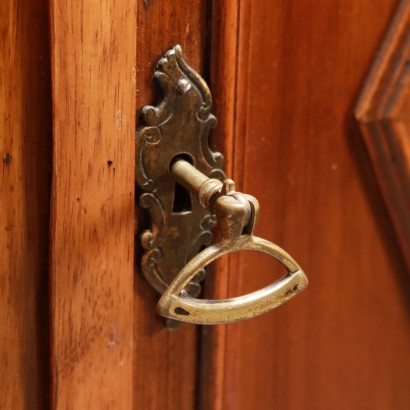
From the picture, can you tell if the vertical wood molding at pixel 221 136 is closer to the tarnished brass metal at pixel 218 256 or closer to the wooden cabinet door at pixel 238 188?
the wooden cabinet door at pixel 238 188

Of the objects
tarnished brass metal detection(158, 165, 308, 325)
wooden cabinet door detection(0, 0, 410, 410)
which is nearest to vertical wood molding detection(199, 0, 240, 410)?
wooden cabinet door detection(0, 0, 410, 410)

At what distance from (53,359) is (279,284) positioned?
192mm

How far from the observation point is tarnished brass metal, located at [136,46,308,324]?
46 cm

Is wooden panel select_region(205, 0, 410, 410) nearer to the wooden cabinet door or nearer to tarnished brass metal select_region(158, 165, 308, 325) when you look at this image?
the wooden cabinet door

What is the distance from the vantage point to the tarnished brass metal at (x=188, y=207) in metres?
0.46

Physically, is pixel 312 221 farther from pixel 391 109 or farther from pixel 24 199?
pixel 24 199

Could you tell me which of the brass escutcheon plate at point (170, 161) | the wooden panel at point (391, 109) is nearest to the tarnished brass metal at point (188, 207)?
the brass escutcheon plate at point (170, 161)

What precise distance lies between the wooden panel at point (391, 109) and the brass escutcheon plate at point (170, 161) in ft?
0.59

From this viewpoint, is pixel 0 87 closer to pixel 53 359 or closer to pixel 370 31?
pixel 53 359

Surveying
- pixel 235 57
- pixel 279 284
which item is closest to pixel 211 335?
pixel 279 284

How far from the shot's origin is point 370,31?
0.63 m

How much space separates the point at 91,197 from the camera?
0.50 metres

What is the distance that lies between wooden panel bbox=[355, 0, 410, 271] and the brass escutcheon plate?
181mm

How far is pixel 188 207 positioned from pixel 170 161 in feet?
0.16
